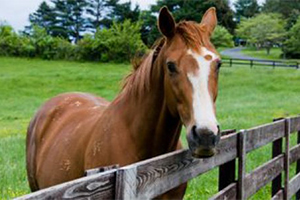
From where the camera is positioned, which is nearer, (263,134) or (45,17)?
(263,134)

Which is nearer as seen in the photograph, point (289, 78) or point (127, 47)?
point (289, 78)

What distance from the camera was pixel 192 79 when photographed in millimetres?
2490

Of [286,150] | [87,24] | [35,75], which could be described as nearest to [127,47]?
[35,75]

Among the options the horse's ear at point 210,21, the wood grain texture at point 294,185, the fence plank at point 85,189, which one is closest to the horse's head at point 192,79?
the horse's ear at point 210,21

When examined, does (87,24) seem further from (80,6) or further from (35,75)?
(35,75)

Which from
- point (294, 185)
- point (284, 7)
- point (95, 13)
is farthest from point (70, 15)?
point (294, 185)

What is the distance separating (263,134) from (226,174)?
2.54ft

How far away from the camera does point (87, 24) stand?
2687 inches

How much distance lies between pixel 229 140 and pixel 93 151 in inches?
42.9

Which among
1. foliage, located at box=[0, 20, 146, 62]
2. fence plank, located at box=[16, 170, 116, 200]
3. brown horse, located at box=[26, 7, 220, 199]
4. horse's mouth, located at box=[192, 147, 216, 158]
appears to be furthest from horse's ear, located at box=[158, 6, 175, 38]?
foliage, located at box=[0, 20, 146, 62]

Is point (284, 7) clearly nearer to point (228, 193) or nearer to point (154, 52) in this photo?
point (228, 193)

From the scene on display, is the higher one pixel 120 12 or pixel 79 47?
pixel 120 12

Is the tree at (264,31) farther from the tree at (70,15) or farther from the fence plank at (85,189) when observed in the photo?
the fence plank at (85,189)

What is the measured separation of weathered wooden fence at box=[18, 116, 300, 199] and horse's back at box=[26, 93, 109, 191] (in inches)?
40.5
